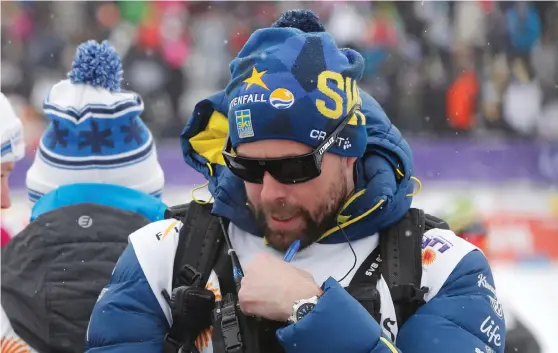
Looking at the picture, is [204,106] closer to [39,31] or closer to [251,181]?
[251,181]

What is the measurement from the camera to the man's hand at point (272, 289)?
6.44ft

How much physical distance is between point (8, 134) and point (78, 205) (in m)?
0.53

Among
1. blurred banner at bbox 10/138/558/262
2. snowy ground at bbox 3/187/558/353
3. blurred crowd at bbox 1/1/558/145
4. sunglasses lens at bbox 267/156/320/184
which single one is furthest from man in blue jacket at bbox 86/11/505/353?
blurred crowd at bbox 1/1/558/145

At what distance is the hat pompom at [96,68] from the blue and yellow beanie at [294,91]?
1.11m

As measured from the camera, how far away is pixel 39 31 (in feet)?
40.5

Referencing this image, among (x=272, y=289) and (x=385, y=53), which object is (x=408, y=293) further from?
(x=385, y=53)

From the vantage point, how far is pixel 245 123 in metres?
2.03

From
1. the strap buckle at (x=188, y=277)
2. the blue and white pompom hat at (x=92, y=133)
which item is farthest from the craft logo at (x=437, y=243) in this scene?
the blue and white pompom hat at (x=92, y=133)

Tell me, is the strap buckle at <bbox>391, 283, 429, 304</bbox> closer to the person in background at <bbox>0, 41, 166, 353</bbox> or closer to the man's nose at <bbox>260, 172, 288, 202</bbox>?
the man's nose at <bbox>260, 172, 288, 202</bbox>

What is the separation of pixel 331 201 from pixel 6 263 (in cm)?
107

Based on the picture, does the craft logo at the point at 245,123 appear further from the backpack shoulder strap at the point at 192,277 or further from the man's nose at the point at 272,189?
the backpack shoulder strap at the point at 192,277

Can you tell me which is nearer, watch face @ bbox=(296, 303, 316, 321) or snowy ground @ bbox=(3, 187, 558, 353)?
watch face @ bbox=(296, 303, 316, 321)

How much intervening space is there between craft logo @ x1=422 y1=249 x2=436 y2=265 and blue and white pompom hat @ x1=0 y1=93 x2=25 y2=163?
1552 millimetres

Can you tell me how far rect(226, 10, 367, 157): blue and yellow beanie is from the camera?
202 centimetres
